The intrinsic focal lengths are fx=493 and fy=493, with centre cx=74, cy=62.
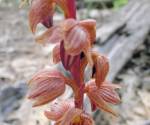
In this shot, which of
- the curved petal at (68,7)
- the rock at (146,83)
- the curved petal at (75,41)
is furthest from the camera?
the rock at (146,83)

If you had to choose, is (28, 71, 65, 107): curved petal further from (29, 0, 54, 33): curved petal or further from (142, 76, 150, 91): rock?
(142, 76, 150, 91): rock

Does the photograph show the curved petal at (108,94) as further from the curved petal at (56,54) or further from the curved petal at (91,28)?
the curved petal at (91,28)

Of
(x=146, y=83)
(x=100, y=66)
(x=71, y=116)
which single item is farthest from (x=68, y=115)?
(x=146, y=83)

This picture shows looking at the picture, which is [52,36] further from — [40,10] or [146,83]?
[146,83]

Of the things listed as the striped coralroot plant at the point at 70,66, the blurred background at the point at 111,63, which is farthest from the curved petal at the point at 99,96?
the blurred background at the point at 111,63

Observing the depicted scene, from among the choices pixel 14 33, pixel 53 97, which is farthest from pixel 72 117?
pixel 14 33

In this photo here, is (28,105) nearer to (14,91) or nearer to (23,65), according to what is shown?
(14,91)
